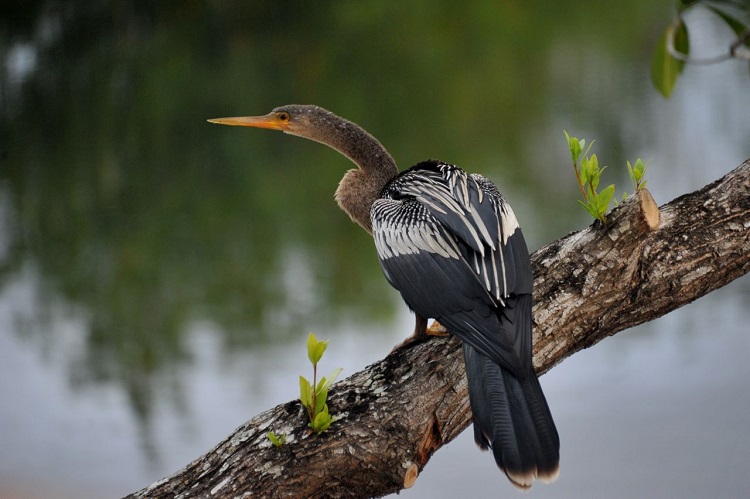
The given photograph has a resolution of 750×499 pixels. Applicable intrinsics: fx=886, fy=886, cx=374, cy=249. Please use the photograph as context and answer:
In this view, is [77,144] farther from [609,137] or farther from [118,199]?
[609,137]

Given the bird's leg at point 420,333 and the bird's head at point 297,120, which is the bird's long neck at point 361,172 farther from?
the bird's leg at point 420,333

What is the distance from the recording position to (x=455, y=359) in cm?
164

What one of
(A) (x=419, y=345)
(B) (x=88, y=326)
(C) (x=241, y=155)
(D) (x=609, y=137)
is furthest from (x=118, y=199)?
(A) (x=419, y=345)

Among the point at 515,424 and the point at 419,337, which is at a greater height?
the point at 419,337

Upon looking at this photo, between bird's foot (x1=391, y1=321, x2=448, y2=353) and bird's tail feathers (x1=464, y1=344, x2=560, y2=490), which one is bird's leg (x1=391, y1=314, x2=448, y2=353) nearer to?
bird's foot (x1=391, y1=321, x2=448, y2=353)

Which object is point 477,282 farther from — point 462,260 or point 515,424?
point 515,424

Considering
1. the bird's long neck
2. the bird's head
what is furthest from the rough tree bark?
the bird's head

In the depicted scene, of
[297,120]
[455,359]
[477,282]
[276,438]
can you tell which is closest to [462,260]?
[477,282]

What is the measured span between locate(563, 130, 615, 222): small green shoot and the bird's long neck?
462mm

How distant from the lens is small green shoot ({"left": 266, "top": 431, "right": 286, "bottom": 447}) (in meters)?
1.52

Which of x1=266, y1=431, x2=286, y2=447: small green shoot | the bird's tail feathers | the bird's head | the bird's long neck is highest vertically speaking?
the bird's head

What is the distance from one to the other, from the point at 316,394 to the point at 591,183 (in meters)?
0.67

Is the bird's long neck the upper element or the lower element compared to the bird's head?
lower

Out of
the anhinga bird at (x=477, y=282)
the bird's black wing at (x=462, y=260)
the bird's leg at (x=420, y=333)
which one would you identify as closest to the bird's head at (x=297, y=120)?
the anhinga bird at (x=477, y=282)
